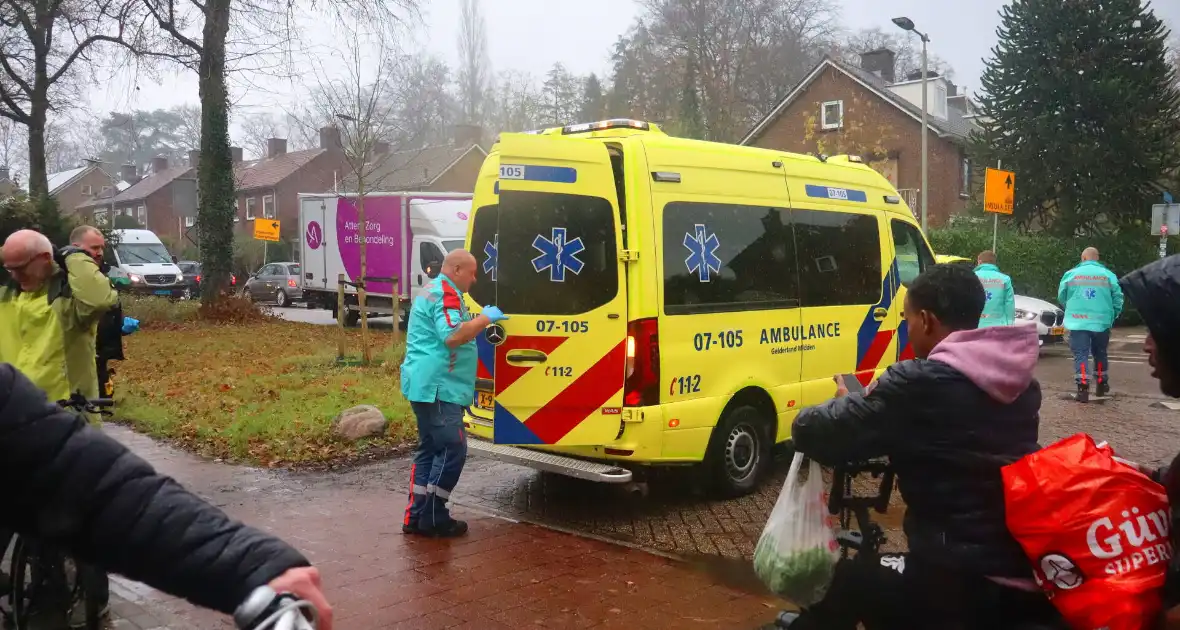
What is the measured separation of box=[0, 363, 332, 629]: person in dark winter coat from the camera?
1.53 meters

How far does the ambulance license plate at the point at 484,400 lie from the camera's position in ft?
20.9

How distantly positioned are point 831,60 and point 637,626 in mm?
32952

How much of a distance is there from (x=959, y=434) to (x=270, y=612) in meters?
1.78

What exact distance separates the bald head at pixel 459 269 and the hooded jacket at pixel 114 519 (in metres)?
4.13

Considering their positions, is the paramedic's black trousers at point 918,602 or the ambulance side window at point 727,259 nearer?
the paramedic's black trousers at point 918,602

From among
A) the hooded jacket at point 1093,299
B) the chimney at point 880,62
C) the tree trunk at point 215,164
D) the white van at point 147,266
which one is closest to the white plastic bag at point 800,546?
the hooded jacket at point 1093,299

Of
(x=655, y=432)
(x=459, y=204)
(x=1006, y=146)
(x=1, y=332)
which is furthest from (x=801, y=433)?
(x=1006, y=146)

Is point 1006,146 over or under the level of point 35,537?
over

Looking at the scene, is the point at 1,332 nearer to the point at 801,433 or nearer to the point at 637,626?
the point at 637,626

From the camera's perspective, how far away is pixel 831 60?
3409 centimetres

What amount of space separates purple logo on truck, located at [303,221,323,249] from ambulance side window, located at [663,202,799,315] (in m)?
18.5

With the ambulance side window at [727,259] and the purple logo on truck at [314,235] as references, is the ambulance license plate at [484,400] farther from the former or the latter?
the purple logo on truck at [314,235]

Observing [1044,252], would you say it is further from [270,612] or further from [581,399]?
[270,612]

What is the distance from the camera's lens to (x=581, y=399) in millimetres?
5871
